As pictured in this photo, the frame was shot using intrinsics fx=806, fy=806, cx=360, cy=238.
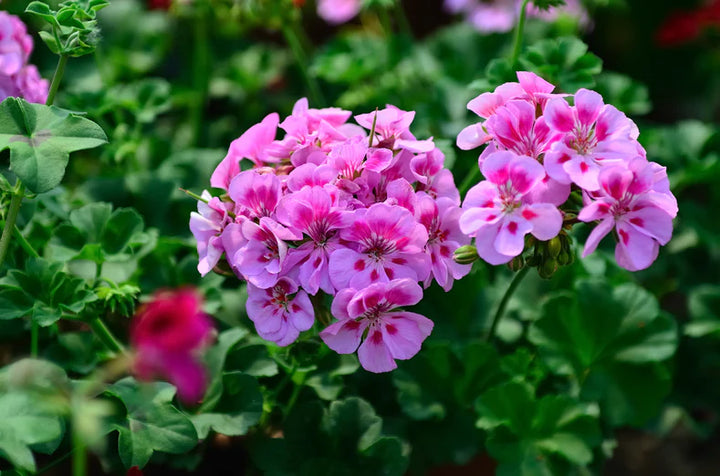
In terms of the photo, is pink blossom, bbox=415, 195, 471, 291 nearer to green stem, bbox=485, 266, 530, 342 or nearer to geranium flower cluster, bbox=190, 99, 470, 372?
geranium flower cluster, bbox=190, 99, 470, 372

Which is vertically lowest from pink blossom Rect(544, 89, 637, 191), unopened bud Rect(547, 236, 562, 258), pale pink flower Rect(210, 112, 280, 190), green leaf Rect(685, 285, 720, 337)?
green leaf Rect(685, 285, 720, 337)

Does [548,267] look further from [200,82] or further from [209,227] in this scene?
[200,82]

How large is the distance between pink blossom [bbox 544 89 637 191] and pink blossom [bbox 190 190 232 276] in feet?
1.39

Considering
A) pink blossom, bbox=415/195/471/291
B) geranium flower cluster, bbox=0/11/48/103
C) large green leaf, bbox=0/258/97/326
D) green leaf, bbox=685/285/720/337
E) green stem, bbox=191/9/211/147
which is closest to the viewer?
pink blossom, bbox=415/195/471/291

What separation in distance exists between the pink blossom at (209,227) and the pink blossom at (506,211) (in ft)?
1.05

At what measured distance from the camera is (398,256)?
1.00 m

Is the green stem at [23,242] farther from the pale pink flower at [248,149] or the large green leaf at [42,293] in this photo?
the pale pink flower at [248,149]

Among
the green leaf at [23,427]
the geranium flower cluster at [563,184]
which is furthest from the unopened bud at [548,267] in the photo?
the green leaf at [23,427]

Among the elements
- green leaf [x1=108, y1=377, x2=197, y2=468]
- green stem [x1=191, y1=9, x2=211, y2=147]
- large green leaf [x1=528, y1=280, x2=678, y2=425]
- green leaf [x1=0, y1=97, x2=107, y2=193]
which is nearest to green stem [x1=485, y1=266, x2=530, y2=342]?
large green leaf [x1=528, y1=280, x2=678, y2=425]

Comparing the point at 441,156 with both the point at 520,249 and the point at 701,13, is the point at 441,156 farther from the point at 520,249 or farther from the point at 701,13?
the point at 701,13

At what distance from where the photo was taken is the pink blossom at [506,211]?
0.94 m

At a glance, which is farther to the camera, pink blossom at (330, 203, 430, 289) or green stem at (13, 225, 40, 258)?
green stem at (13, 225, 40, 258)

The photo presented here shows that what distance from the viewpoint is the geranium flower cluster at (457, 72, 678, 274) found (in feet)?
3.11

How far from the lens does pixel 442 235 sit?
107 centimetres
